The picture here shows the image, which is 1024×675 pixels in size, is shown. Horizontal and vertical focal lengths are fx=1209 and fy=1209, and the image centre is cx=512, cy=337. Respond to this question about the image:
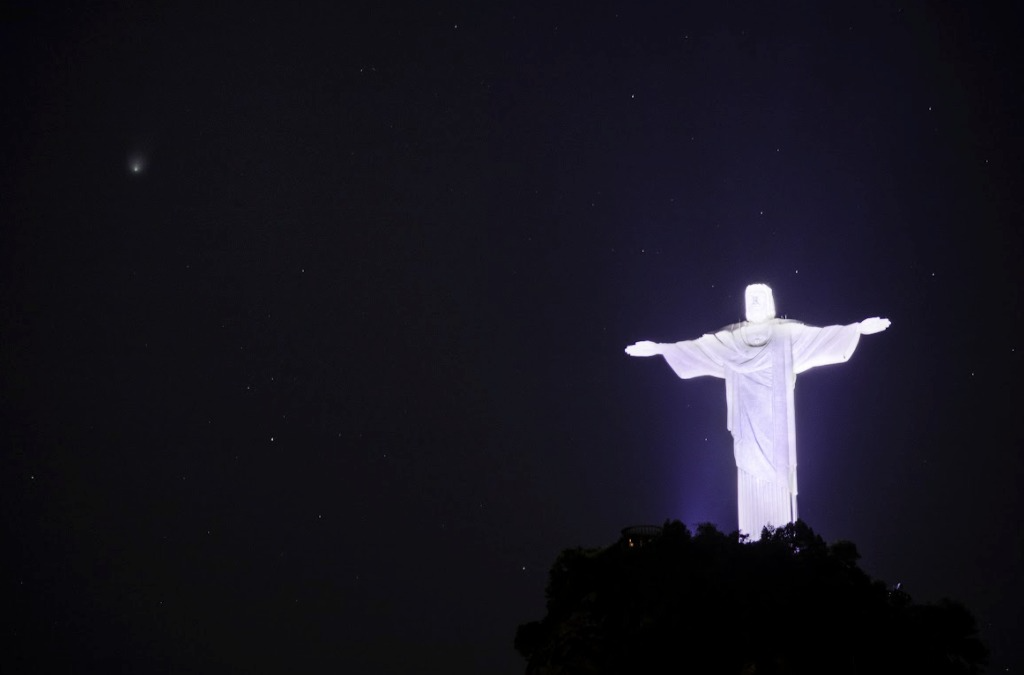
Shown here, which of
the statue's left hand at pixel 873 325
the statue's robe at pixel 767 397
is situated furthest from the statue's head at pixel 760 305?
the statue's left hand at pixel 873 325

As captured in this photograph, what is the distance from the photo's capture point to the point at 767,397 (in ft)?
71.2

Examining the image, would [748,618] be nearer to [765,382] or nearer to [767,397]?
[767,397]

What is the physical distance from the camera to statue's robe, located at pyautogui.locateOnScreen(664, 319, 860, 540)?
21094mm

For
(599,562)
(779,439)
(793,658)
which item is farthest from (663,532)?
(779,439)

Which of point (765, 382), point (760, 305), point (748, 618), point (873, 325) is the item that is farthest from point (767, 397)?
point (748, 618)

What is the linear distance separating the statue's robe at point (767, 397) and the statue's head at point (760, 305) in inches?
7.3

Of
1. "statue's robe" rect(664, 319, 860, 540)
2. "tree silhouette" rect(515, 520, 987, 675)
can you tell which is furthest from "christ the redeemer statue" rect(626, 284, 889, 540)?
"tree silhouette" rect(515, 520, 987, 675)

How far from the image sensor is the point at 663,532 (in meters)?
18.2

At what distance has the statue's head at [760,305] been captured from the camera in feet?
72.6

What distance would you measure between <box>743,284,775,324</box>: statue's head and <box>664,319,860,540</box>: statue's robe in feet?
0.61

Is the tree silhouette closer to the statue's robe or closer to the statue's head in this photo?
the statue's robe

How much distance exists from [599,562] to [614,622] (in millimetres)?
1119

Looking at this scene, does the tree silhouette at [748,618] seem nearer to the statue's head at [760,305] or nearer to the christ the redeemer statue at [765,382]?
the christ the redeemer statue at [765,382]

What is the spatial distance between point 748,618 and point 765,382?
19.4ft
